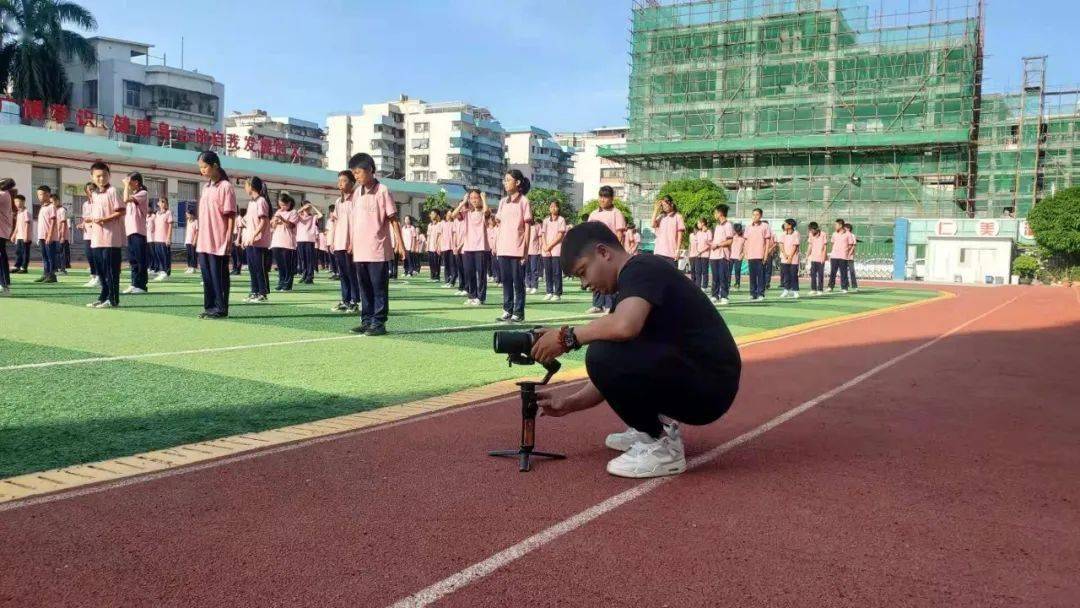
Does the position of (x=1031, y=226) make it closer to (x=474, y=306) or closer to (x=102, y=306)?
(x=474, y=306)

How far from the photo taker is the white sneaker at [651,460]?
4.05 m

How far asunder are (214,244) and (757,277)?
13.2 meters

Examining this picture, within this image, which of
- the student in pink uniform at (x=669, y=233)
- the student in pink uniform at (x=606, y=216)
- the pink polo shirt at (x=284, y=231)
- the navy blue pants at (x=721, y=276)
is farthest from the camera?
the navy blue pants at (x=721, y=276)

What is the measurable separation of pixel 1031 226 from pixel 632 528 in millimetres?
51688

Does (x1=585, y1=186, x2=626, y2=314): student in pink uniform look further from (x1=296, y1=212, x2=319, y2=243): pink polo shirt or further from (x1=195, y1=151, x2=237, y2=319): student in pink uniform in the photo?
(x1=296, y1=212, x2=319, y2=243): pink polo shirt

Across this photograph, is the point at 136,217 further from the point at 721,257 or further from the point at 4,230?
the point at 721,257

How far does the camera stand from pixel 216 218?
34.5 feet

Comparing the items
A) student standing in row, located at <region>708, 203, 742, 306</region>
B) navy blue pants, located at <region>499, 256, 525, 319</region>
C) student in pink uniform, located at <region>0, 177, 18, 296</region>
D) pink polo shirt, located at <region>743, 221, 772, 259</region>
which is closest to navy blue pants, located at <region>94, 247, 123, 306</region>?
student in pink uniform, located at <region>0, 177, 18, 296</region>

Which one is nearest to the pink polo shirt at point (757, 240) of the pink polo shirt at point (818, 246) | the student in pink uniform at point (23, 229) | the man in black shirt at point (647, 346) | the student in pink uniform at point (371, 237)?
the pink polo shirt at point (818, 246)

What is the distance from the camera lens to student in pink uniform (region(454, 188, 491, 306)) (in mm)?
Answer: 14320

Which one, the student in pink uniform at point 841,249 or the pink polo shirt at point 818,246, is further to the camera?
the student in pink uniform at point 841,249

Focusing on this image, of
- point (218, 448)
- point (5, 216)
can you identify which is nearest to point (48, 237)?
point (5, 216)

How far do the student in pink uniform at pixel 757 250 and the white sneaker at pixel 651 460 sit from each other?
1635 cm

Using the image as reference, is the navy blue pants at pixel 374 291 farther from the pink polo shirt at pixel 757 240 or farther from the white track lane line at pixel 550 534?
the pink polo shirt at pixel 757 240
